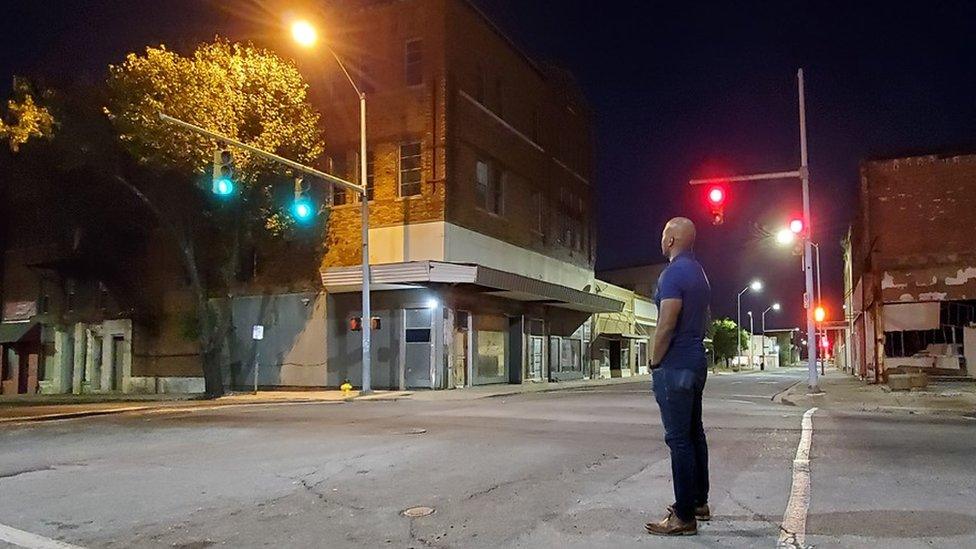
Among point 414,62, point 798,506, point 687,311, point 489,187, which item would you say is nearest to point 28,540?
point 687,311

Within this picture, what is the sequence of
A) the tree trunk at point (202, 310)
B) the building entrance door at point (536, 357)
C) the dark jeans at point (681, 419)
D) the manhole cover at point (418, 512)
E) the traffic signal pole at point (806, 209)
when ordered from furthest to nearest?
the building entrance door at point (536, 357) → the tree trunk at point (202, 310) → the traffic signal pole at point (806, 209) → the manhole cover at point (418, 512) → the dark jeans at point (681, 419)

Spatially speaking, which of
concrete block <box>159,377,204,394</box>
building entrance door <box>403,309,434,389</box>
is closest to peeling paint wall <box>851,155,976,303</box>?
building entrance door <box>403,309,434,389</box>

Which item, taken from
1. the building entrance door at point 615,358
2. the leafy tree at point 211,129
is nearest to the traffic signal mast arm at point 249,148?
the leafy tree at point 211,129

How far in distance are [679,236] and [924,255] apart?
24.5m

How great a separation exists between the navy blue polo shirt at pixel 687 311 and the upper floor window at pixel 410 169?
23.6 metres

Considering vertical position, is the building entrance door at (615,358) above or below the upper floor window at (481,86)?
below

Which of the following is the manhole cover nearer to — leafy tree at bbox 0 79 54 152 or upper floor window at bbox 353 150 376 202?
leafy tree at bbox 0 79 54 152

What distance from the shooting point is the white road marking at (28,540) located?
5.73 m

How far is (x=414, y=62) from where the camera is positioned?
29.3 metres

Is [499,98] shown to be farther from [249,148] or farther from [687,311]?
[687,311]

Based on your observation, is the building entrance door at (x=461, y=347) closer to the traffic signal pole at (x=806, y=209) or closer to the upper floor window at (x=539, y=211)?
the upper floor window at (x=539, y=211)

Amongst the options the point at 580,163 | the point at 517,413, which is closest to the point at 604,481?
the point at 517,413

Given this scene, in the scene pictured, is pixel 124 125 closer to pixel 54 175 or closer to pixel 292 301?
pixel 54 175

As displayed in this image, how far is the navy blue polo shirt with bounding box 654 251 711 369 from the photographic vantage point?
5396 millimetres
